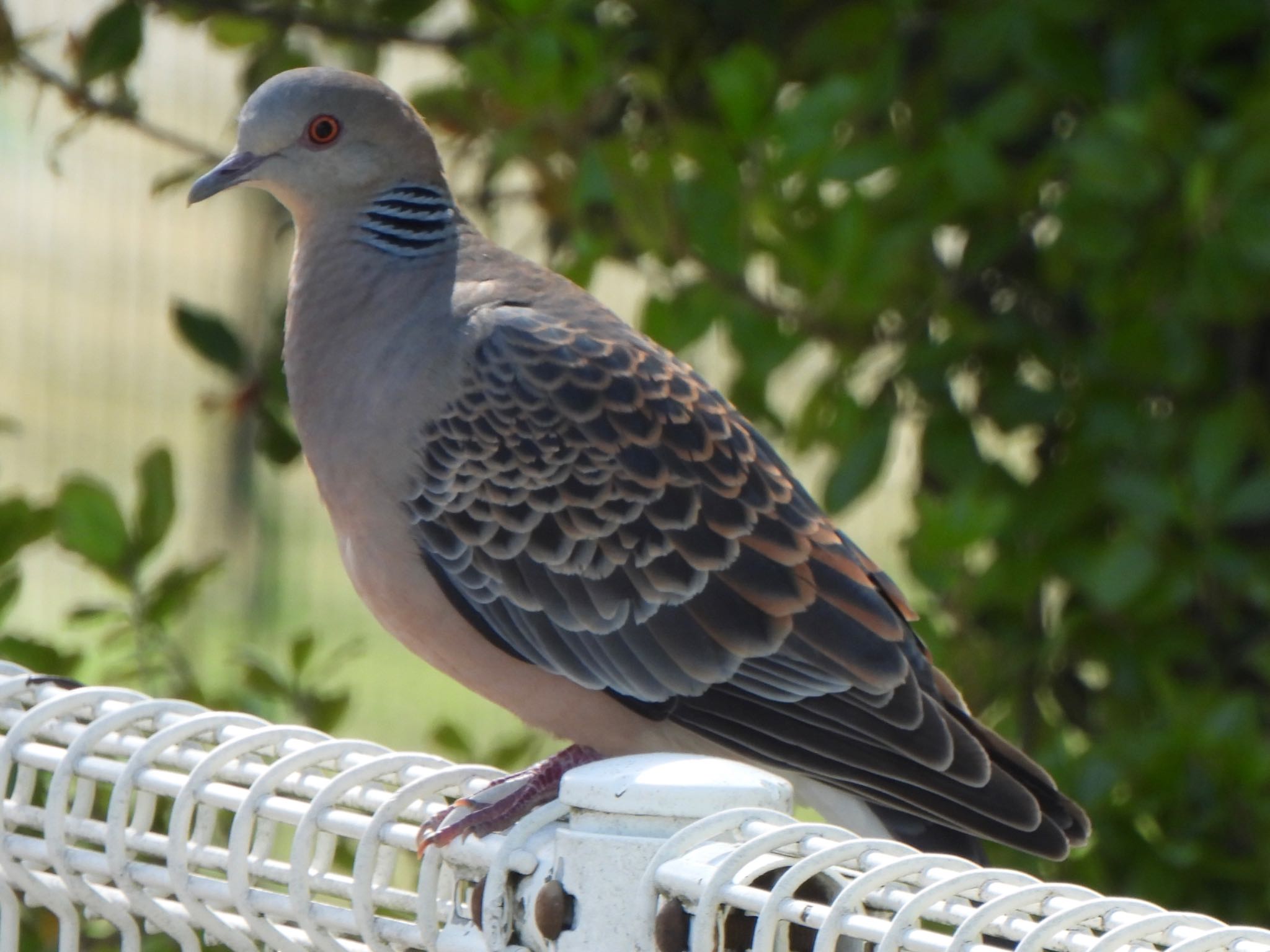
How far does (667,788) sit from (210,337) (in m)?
2.05

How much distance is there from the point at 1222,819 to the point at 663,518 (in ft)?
3.38

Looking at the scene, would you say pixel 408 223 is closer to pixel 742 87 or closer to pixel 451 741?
pixel 742 87

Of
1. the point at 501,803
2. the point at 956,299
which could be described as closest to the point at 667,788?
the point at 501,803

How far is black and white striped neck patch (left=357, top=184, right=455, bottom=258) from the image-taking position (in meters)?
2.44

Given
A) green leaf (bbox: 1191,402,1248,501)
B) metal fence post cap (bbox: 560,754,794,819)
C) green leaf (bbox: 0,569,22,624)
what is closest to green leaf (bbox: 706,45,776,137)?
green leaf (bbox: 1191,402,1248,501)

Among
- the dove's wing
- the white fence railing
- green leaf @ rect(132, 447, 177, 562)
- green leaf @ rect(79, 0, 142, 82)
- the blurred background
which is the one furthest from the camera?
green leaf @ rect(79, 0, 142, 82)

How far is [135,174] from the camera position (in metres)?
6.55

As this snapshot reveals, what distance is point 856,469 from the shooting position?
2.88 meters

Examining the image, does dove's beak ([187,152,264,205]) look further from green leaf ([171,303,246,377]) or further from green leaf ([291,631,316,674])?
green leaf ([291,631,316,674])

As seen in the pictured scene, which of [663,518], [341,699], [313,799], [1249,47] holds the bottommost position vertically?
[341,699]

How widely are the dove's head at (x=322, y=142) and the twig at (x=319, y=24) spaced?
0.63 metres

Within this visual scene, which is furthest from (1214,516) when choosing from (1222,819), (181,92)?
(181,92)

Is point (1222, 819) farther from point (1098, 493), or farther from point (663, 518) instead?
point (663, 518)

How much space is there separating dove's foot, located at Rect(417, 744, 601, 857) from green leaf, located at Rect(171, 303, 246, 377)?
3.79ft
